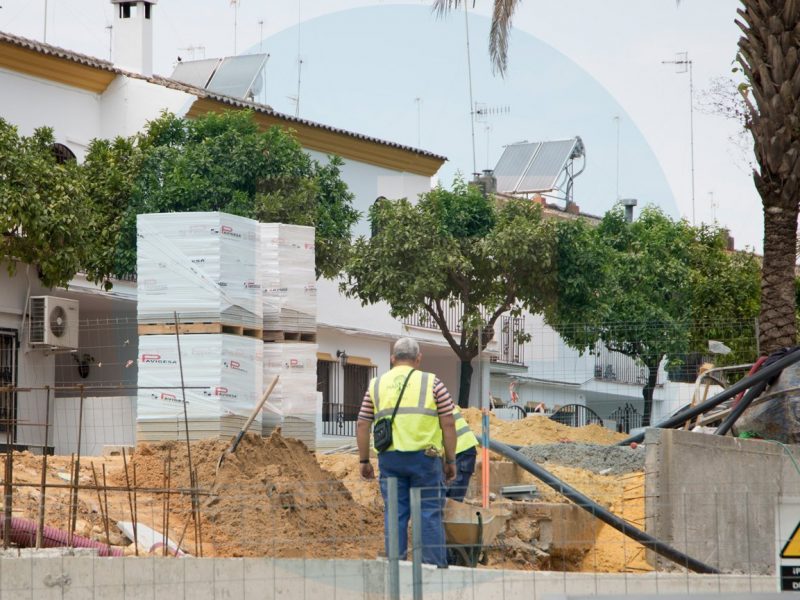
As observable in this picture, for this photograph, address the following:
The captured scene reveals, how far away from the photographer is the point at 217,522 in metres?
12.5

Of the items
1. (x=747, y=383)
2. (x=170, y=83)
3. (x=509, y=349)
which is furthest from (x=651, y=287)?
(x=747, y=383)

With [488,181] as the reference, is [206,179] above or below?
below

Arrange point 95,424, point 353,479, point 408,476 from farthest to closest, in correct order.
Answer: point 95,424 → point 353,479 → point 408,476

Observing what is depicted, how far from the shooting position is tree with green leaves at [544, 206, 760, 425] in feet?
96.5

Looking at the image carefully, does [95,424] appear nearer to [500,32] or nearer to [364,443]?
[500,32]

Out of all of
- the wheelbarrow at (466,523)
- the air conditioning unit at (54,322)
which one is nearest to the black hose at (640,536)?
the wheelbarrow at (466,523)

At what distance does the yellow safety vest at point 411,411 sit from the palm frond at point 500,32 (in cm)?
1017

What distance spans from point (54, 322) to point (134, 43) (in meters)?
9.41

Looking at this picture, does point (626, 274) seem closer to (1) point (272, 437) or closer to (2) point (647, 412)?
(2) point (647, 412)

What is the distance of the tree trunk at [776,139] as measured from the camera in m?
16.2

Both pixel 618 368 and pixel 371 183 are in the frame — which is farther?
pixel 618 368

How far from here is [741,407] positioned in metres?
14.0

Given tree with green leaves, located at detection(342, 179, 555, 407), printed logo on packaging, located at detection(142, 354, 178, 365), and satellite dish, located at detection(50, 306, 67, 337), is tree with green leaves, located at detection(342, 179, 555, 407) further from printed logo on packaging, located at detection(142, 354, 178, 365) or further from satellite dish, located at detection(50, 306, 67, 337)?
printed logo on packaging, located at detection(142, 354, 178, 365)

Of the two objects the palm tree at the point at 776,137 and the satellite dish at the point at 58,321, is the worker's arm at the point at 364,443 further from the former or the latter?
the satellite dish at the point at 58,321
